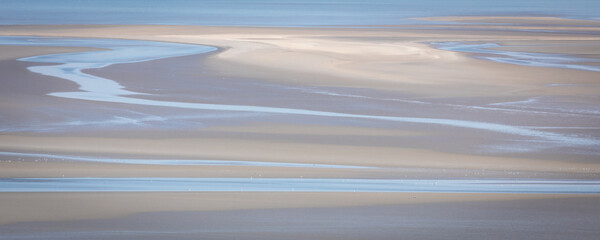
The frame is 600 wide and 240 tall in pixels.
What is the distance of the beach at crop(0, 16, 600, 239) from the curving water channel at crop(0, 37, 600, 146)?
5 centimetres

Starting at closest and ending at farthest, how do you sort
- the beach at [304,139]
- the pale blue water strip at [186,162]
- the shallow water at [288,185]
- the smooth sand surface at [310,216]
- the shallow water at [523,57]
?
the smooth sand surface at [310,216]
the beach at [304,139]
the shallow water at [288,185]
the pale blue water strip at [186,162]
the shallow water at [523,57]

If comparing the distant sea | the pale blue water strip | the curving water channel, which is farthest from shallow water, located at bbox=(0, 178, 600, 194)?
the distant sea

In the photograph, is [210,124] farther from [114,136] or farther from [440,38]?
[440,38]

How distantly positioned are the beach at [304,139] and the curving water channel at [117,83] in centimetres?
5

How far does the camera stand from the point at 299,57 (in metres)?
13.5

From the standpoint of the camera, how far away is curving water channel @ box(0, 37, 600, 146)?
24.0 ft

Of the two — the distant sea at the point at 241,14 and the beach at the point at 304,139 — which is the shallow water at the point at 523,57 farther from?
the distant sea at the point at 241,14

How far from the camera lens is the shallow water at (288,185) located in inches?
200

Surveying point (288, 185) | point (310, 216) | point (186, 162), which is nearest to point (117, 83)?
point (186, 162)

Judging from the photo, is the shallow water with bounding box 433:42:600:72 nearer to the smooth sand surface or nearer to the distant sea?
the distant sea

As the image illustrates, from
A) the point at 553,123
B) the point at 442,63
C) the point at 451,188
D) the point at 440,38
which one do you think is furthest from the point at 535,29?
the point at 451,188

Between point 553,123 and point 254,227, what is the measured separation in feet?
13.2

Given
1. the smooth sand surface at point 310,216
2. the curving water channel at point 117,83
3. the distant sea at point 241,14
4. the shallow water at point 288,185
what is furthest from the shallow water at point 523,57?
the smooth sand surface at point 310,216

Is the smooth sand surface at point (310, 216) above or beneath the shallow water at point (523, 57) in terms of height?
above
